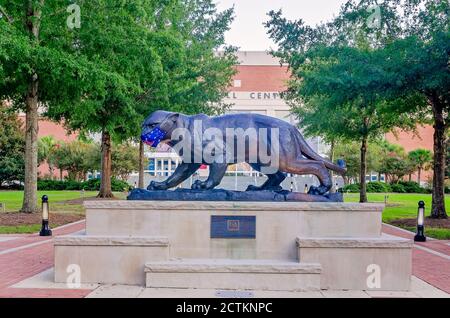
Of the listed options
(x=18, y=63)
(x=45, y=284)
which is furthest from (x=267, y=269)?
(x=18, y=63)

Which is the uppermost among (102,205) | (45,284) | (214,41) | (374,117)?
(214,41)

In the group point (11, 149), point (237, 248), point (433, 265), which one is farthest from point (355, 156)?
point (237, 248)

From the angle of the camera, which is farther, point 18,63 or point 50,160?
point 50,160

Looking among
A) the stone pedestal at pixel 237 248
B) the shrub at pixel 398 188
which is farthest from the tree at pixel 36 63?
the shrub at pixel 398 188

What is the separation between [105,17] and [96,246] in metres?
11.8

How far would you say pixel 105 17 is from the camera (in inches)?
671

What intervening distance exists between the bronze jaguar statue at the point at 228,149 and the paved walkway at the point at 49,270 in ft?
6.66

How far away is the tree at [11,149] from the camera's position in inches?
1813

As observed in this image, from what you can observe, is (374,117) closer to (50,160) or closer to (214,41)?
(214,41)

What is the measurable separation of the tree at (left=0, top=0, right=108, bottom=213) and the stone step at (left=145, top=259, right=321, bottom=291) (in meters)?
9.34

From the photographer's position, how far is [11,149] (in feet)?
155

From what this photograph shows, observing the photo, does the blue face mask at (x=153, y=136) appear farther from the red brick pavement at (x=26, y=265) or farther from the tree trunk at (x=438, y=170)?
the tree trunk at (x=438, y=170)

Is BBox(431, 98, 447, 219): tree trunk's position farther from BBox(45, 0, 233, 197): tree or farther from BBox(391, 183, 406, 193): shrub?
BBox(391, 183, 406, 193): shrub

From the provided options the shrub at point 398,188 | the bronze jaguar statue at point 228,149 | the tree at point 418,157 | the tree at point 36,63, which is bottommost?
A: the shrub at point 398,188
